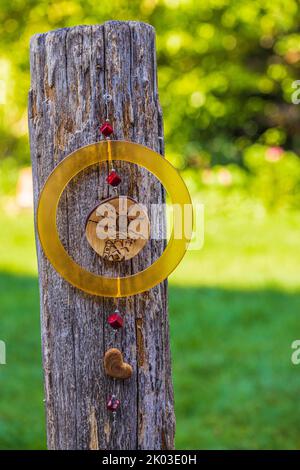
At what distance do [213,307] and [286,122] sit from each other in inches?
171

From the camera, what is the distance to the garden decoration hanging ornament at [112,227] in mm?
1996

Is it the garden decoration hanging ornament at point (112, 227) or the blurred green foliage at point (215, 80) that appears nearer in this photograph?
the garden decoration hanging ornament at point (112, 227)

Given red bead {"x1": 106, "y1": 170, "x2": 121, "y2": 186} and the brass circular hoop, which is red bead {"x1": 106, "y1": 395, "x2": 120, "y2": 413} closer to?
the brass circular hoop

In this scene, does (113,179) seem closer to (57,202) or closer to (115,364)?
(57,202)

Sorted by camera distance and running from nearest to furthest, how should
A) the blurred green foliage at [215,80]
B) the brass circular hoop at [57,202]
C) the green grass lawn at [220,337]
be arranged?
the brass circular hoop at [57,202] → the green grass lawn at [220,337] → the blurred green foliage at [215,80]

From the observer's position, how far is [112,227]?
2018 mm

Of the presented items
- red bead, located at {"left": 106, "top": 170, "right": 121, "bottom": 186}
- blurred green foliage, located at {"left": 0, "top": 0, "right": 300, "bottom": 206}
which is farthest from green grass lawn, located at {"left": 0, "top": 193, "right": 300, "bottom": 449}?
red bead, located at {"left": 106, "top": 170, "right": 121, "bottom": 186}

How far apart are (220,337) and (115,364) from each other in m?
3.58

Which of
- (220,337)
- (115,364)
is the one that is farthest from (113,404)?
(220,337)

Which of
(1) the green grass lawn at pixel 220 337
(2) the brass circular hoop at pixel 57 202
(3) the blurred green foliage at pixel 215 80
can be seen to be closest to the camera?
(2) the brass circular hoop at pixel 57 202

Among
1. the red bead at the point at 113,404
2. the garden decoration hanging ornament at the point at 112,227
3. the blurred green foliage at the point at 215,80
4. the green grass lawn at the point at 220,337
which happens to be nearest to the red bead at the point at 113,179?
the garden decoration hanging ornament at the point at 112,227

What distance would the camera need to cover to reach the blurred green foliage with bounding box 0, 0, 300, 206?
27.5 ft

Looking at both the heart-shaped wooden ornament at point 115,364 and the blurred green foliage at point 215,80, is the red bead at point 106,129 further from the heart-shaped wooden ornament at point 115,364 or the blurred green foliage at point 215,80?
the blurred green foliage at point 215,80
